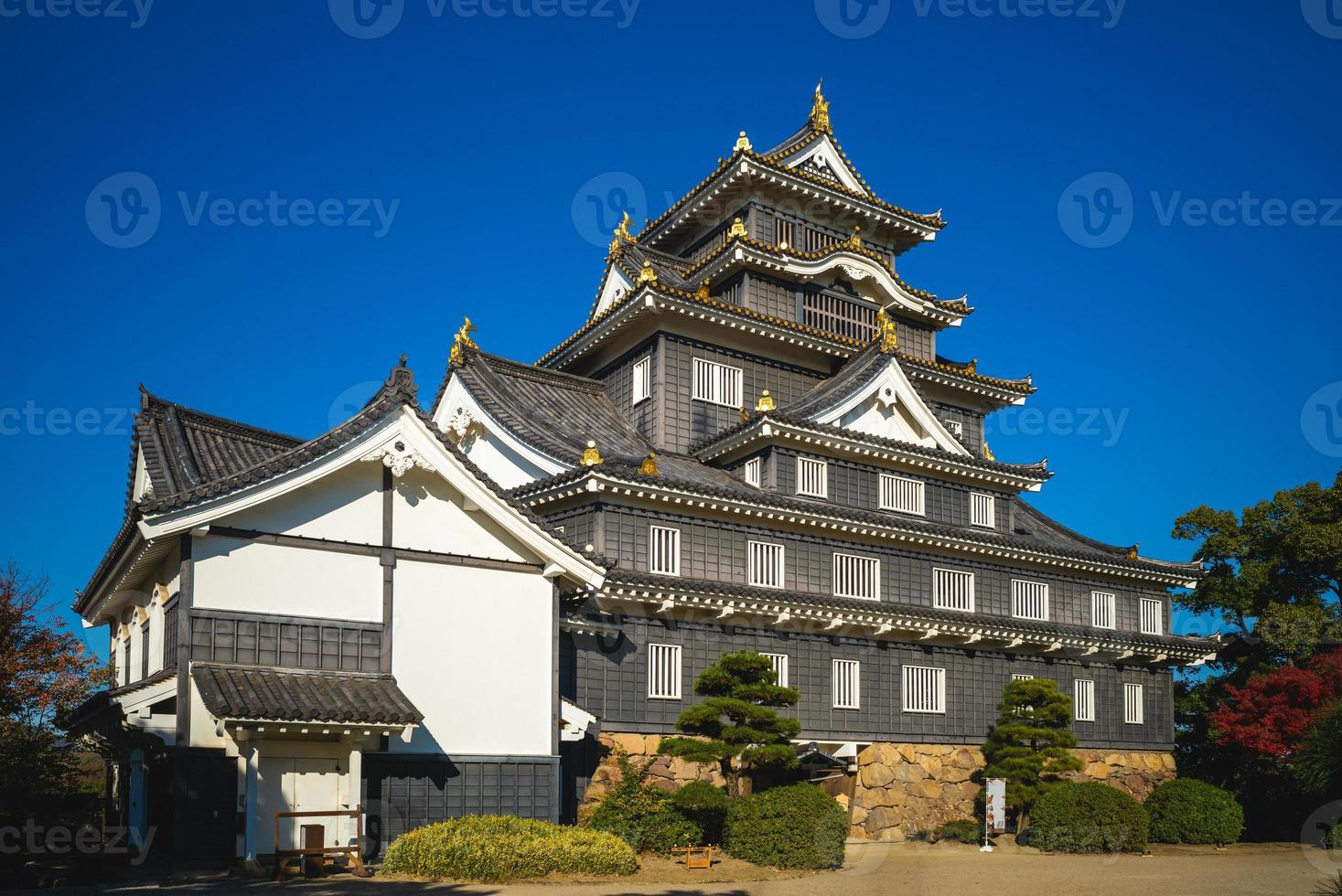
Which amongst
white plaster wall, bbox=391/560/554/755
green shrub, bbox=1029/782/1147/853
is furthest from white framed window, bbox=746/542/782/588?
white plaster wall, bbox=391/560/554/755

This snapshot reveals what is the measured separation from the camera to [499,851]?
67.7 feet

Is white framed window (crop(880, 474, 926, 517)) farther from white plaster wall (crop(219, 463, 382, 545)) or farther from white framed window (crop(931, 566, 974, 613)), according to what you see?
white plaster wall (crop(219, 463, 382, 545))

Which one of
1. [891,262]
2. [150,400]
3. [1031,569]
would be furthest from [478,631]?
[891,262]

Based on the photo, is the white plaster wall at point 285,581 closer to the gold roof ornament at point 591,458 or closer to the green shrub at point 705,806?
the green shrub at point 705,806

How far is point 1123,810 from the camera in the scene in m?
32.6

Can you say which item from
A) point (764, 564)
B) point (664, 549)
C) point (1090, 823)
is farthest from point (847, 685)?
point (1090, 823)

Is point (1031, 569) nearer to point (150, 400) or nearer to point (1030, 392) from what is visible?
point (1030, 392)

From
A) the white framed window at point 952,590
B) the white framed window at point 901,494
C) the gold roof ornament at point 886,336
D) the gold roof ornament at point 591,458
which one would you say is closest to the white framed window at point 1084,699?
the white framed window at point 952,590

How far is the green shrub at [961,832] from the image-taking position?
112ft

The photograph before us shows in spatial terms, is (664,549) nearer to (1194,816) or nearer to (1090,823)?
(1090,823)

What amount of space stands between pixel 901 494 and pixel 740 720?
13.5 meters

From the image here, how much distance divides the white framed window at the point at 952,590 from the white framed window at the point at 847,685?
160 inches

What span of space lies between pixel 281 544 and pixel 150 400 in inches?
230

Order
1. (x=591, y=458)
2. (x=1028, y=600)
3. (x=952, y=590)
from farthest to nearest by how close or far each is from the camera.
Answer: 1. (x=1028, y=600)
2. (x=952, y=590)
3. (x=591, y=458)
